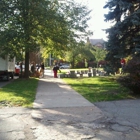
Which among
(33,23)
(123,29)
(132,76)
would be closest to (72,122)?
(132,76)

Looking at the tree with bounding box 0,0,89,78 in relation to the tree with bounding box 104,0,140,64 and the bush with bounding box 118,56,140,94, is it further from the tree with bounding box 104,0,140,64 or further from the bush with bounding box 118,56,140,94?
the bush with bounding box 118,56,140,94

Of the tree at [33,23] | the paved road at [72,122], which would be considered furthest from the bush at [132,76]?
the tree at [33,23]

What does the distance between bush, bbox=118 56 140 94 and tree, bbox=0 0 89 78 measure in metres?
10.1

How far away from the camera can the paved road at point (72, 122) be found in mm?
5090

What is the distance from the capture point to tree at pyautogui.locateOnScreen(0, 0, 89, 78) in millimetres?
18184

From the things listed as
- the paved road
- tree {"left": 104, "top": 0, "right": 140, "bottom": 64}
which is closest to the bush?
the paved road

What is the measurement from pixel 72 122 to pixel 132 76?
16.6 feet

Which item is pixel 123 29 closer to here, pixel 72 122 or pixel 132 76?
pixel 132 76

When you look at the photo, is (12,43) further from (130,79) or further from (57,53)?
(130,79)

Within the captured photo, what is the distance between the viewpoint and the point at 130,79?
10266mm

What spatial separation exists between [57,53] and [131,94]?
14680 mm

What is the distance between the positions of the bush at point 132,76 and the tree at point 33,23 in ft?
33.2

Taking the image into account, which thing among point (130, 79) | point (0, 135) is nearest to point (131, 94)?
point (130, 79)

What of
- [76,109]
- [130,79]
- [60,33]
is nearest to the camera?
[76,109]
